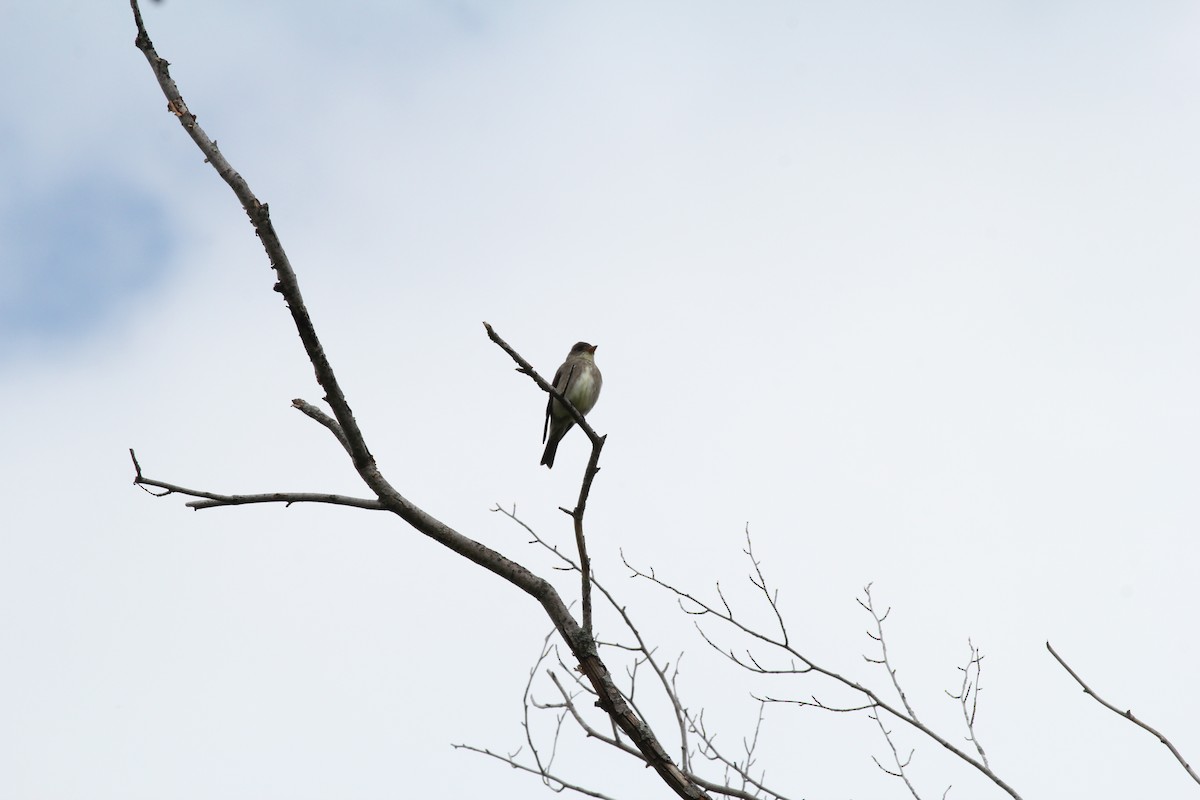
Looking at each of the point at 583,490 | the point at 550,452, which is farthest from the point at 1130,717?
the point at 550,452

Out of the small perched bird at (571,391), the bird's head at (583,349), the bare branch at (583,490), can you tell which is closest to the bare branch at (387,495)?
the bare branch at (583,490)

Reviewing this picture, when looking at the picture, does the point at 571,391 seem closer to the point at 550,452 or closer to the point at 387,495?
the point at 550,452

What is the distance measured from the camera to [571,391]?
11.2 meters

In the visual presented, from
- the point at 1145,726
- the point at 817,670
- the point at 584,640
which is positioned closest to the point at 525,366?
the point at 584,640

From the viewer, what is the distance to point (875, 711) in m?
5.12

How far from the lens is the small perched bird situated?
435 inches

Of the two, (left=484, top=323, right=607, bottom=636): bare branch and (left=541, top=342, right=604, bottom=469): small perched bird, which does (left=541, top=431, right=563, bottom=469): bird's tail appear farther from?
(left=484, top=323, right=607, bottom=636): bare branch

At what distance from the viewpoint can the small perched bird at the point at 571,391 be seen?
11039 mm

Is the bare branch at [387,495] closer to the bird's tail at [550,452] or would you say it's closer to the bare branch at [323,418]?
the bare branch at [323,418]

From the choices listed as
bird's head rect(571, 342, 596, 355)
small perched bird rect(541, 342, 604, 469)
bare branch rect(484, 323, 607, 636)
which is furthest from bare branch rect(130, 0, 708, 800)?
bird's head rect(571, 342, 596, 355)

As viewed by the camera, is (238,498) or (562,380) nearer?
(238,498)

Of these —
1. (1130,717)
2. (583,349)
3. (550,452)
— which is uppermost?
(583,349)

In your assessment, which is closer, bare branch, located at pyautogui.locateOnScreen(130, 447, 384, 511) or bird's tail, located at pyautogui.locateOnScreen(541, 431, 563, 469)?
bare branch, located at pyautogui.locateOnScreen(130, 447, 384, 511)

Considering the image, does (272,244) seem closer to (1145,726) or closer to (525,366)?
(525,366)
